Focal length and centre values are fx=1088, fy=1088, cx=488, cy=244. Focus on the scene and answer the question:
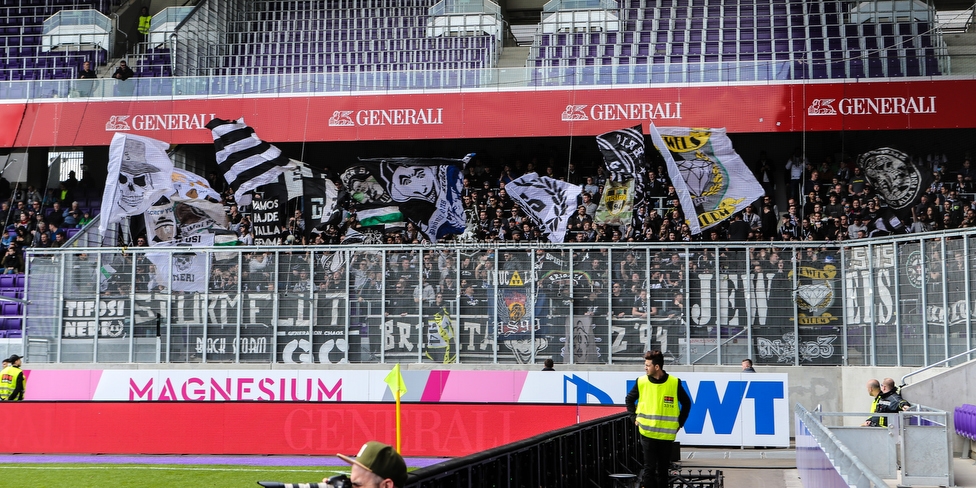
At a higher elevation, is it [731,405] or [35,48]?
[35,48]

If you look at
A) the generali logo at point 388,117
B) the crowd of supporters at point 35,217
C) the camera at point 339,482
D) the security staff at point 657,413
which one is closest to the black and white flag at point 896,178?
the generali logo at point 388,117

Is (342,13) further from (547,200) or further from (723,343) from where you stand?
(723,343)

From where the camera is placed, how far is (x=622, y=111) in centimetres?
3080

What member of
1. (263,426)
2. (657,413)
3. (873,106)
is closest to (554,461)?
(657,413)

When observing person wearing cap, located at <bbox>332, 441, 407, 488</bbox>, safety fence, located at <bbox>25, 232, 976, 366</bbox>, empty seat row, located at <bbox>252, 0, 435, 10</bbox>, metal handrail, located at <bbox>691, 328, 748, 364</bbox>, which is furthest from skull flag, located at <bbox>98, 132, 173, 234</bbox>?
person wearing cap, located at <bbox>332, 441, 407, 488</bbox>

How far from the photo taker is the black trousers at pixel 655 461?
11031 mm

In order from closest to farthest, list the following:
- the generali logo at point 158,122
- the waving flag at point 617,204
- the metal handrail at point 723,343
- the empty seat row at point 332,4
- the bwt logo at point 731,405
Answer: the bwt logo at point 731,405 < the metal handrail at point 723,343 < the waving flag at point 617,204 < the generali logo at point 158,122 < the empty seat row at point 332,4

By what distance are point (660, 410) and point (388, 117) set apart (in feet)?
73.0

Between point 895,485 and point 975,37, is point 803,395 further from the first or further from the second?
point 975,37

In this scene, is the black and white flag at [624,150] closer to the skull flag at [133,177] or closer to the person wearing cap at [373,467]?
the skull flag at [133,177]

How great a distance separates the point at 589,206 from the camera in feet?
92.8

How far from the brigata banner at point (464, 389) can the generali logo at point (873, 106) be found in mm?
12249

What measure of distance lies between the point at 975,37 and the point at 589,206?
13.9 meters

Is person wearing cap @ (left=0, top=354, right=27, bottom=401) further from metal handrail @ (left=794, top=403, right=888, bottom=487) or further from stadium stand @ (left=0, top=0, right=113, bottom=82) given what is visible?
stadium stand @ (left=0, top=0, right=113, bottom=82)
